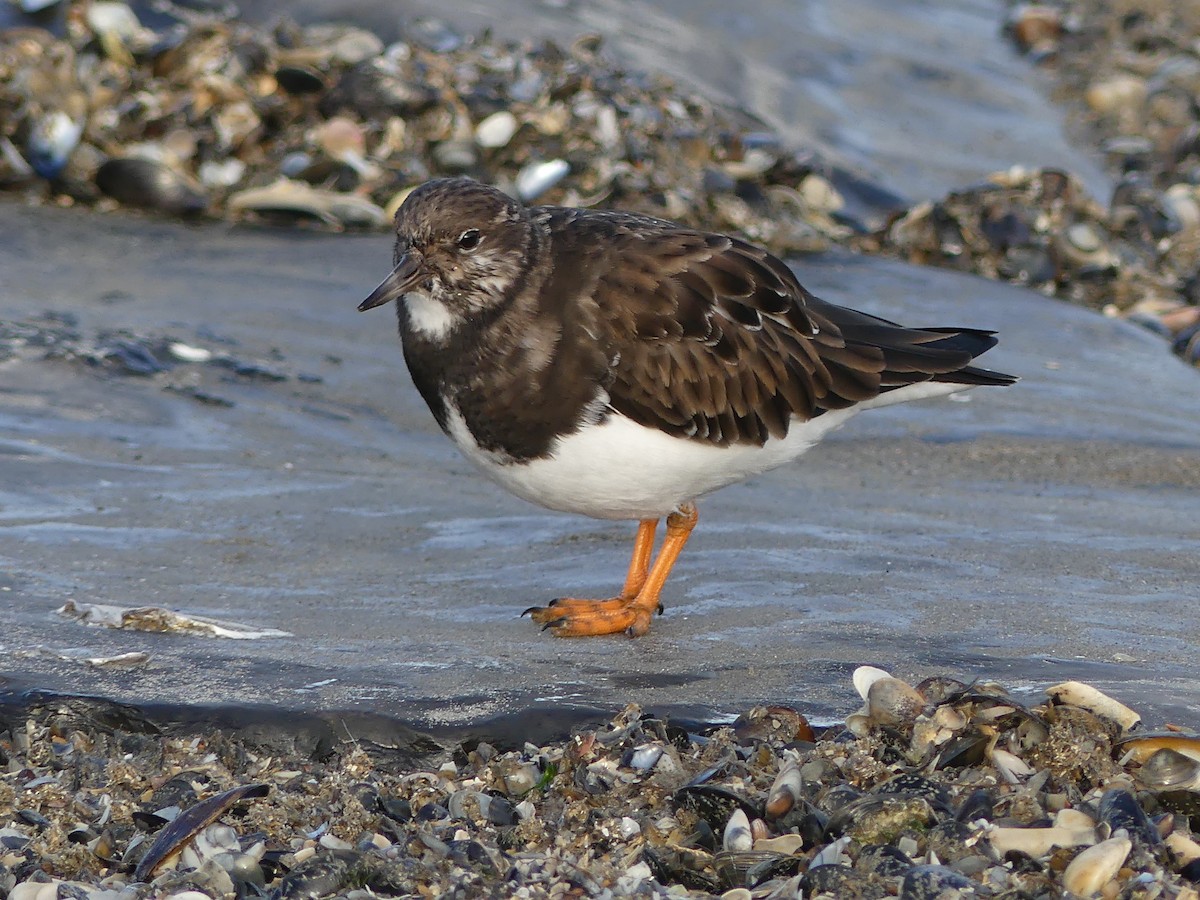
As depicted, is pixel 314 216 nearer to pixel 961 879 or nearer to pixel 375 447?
pixel 375 447

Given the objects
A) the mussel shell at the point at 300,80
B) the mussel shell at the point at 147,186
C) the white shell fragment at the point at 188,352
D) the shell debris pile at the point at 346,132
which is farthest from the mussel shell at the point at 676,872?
the mussel shell at the point at 300,80

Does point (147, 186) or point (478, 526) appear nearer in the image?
point (478, 526)

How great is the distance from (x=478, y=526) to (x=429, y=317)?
1.10 m

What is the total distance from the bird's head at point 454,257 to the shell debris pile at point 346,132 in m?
3.69

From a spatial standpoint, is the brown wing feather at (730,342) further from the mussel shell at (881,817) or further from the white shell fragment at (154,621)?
the mussel shell at (881,817)

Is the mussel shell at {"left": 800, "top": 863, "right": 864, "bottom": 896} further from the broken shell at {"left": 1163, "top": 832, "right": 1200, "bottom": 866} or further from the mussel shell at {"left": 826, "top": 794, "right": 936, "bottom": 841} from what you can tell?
the broken shell at {"left": 1163, "top": 832, "right": 1200, "bottom": 866}

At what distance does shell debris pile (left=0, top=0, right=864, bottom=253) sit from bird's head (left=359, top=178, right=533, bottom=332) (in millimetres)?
3689

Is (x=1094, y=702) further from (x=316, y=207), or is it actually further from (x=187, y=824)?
(x=316, y=207)

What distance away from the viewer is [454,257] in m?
3.97

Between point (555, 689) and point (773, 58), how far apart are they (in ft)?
25.0

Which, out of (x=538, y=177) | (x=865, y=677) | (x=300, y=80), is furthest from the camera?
(x=300, y=80)

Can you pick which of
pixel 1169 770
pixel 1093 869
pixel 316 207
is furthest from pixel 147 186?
pixel 1093 869

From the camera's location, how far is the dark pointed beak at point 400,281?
12.7 ft

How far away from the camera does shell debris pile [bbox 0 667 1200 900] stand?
9.30 feet
